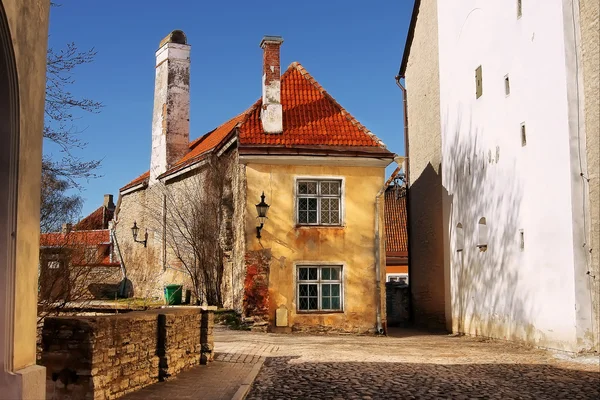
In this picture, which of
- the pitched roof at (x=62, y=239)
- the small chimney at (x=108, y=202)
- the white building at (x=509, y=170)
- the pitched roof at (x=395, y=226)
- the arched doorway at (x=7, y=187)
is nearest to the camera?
the arched doorway at (x=7, y=187)

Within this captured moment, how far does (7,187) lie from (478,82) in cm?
1658

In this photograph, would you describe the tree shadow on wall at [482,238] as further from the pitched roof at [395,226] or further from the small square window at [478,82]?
the pitched roof at [395,226]

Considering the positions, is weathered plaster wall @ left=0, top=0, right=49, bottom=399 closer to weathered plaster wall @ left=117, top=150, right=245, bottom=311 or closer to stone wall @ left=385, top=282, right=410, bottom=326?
weathered plaster wall @ left=117, top=150, right=245, bottom=311

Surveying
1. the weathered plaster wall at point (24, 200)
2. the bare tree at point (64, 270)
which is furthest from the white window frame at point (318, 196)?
the weathered plaster wall at point (24, 200)

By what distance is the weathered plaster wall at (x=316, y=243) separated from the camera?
20.7 meters

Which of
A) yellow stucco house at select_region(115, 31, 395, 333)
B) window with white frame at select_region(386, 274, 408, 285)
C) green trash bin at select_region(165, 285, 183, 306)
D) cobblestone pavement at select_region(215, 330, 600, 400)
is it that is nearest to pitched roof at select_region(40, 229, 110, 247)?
cobblestone pavement at select_region(215, 330, 600, 400)

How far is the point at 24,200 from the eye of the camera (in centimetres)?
642

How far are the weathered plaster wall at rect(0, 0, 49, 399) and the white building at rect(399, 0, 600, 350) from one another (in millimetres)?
11176

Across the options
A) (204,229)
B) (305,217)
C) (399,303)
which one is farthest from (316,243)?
(399,303)

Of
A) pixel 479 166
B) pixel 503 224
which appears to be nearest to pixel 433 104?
pixel 479 166

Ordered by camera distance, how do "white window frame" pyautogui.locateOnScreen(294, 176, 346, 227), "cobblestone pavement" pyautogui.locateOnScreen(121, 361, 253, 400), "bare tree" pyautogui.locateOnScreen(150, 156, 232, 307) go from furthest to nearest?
1. "bare tree" pyautogui.locateOnScreen(150, 156, 232, 307)
2. "white window frame" pyautogui.locateOnScreen(294, 176, 346, 227)
3. "cobblestone pavement" pyautogui.locateOnScreen(121, 361, 253, 400)

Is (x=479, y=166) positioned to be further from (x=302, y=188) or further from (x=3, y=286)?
(x=3, y=286)

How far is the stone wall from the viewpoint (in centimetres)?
2861

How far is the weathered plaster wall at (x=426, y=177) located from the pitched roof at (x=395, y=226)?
8.20m
